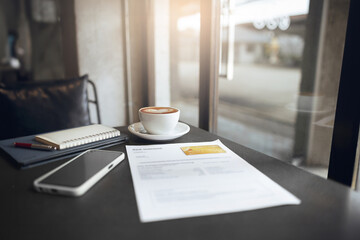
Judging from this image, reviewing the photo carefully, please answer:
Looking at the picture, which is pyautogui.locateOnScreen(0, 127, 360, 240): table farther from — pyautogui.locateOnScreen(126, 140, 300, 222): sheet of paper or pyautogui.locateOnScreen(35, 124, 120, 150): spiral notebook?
pyautogui.locateOnScreen(35, 124, 120, 150): spiral notebook

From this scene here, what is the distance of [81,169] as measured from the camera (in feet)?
1.68

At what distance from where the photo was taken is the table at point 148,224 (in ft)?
1.13

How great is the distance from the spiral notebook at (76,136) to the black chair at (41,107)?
441 mm

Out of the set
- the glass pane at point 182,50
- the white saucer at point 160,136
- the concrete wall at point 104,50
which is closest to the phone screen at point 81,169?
the white saucer at point 160,136

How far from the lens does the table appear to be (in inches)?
13.6

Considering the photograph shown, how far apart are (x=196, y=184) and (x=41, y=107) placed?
88 cm

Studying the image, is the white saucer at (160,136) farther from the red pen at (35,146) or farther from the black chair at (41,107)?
Result: the black chair at (41,107)

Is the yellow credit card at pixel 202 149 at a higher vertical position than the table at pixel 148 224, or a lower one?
higher

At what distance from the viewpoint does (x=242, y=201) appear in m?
0.42

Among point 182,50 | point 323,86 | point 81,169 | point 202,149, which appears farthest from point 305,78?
point 81,169

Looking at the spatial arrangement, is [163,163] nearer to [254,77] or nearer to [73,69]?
[73,69]

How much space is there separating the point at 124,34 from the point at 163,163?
1.75 metres

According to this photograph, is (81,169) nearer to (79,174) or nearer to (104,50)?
(79,174)

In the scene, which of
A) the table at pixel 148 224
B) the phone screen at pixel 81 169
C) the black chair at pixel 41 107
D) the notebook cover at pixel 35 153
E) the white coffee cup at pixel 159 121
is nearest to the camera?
the table at pixel 148 224
